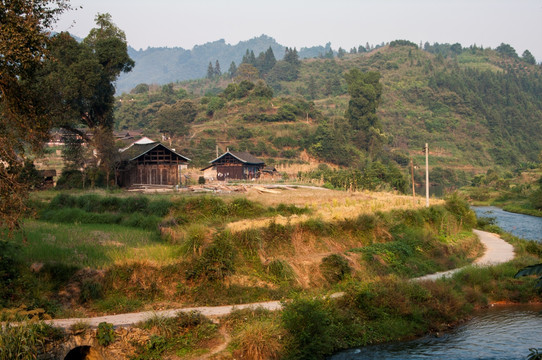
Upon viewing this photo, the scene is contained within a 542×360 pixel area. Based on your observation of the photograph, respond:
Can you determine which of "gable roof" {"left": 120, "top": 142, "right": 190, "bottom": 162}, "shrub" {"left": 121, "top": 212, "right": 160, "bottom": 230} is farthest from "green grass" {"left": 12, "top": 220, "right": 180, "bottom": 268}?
"gable roof" {"left": 120, "top": 142, "right": 190, "bottom": 162}

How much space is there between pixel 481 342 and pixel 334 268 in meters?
5.64

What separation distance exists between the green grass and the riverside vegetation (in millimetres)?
59

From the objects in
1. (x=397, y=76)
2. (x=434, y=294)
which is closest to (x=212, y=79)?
(x=397, y=76)

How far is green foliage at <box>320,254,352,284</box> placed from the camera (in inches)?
762

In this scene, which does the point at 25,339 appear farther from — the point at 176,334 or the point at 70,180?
the point at 70,180

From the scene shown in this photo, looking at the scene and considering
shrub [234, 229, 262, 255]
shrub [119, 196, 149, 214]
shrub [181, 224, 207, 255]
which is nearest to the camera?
shrub [181, 224, 207, 255]

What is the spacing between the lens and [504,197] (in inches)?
2514

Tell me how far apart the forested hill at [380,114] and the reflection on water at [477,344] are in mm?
52555

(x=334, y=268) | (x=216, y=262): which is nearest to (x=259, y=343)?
(x=216, y=262)

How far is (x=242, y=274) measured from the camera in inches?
699

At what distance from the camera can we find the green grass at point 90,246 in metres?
16.1

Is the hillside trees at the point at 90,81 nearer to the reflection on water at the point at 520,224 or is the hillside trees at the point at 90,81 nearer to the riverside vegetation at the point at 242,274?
→ the riverside vegetation at the point at 242,274

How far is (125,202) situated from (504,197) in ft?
169

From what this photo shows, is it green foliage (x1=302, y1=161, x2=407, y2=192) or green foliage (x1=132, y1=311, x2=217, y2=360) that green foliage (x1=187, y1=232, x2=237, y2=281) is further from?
green foliage (x1=302, y1=161, x2=407, y2=192)
